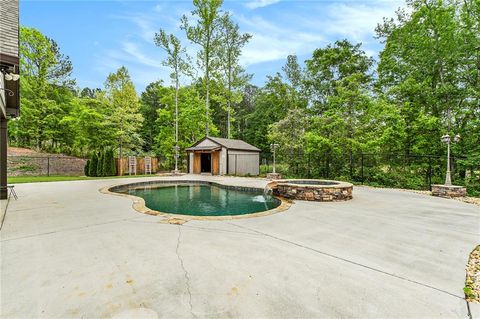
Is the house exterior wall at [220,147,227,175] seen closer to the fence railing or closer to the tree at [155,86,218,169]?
the tree at [155,86,218,169]

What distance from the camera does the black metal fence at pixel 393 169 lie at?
1071cm

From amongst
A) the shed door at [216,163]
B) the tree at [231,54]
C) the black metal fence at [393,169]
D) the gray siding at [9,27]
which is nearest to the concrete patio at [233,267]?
the gray siding at [9,27]

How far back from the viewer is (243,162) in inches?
677

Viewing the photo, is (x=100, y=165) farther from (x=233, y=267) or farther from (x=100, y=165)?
(x=233, y=267)

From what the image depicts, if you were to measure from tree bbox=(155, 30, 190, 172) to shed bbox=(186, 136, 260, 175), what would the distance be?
2.18 metres

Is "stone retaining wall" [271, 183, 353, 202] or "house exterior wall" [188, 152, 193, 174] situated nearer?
"stone retaining wall" [271, 183, 353, 202]

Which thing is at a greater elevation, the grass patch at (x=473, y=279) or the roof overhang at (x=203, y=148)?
the roof overhang at (x=203, y=148)

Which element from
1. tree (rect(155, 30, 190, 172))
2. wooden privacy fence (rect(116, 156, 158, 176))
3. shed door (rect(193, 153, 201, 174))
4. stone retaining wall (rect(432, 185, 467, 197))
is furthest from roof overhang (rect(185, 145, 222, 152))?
stone retaining wall (rect(432, 185, 467, 197))

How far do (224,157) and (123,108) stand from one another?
373 inches

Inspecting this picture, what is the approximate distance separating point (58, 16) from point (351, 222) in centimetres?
1316

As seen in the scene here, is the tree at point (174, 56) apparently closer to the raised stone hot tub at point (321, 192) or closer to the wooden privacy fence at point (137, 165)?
the wooden privacy fence at point (137, 165)

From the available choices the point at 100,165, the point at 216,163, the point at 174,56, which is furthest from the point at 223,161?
the point at 174,56

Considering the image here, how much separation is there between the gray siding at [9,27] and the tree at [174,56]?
40.7 ft

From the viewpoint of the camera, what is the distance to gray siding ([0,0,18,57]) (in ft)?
16.3
